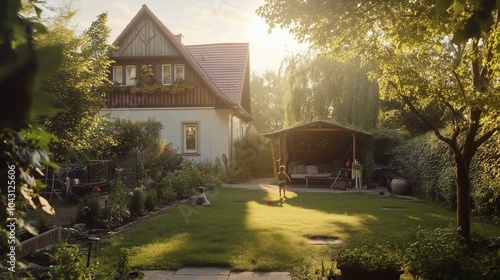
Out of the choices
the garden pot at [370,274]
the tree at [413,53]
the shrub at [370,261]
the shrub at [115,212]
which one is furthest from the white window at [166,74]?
the garden pot at [370,274]

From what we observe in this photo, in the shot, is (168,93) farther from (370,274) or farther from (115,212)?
(370,274)

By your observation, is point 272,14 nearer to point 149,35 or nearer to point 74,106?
point 74,106

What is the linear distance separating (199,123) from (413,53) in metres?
18.0

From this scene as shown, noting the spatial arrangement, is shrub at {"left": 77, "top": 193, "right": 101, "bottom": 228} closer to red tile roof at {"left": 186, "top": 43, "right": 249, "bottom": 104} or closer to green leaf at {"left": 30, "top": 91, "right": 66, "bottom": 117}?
green leaf at {"left": 30, "top": 91, "right": 66, "bottom": 117}

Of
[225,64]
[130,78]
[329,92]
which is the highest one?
[225,64]

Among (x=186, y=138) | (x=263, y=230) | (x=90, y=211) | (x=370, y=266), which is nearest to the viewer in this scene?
(x=370, y=266)

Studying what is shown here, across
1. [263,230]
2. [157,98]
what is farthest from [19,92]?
[157,98]

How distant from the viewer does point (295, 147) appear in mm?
25891

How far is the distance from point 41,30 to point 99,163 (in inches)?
618

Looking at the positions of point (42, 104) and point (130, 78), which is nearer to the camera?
point (42, 104)

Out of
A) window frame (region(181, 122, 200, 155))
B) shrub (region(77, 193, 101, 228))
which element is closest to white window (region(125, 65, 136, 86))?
window frame (region(181, 122, 200, 155))

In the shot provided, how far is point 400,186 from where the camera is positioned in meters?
18.3

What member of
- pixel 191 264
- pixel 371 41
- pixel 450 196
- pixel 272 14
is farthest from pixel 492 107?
pixel 450 196

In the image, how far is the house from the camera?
77.9 ft
